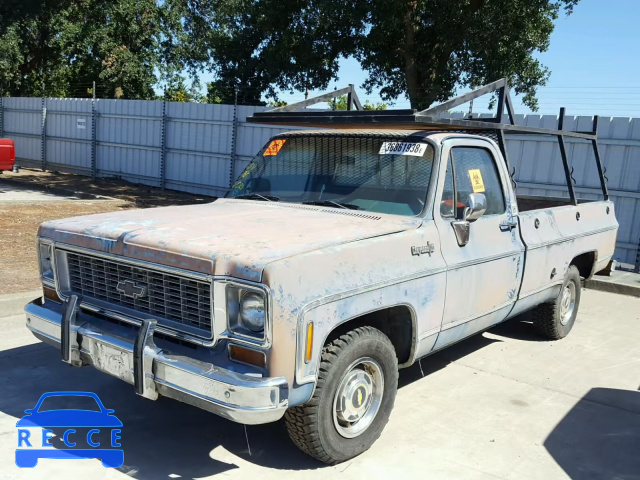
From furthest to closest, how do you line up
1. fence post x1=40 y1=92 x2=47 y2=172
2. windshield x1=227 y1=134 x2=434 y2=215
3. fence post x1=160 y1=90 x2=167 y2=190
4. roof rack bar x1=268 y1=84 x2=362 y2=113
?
1. fence post x1=40 y1=92 x2=47 y2=172
2. fence post x1=160 y1=90 x2=167 y2=190
3. roof rack bar x1=268 y1=84 x2=362 y2=113
4. windshield x1=227 y1=134 x2=434 y2=215

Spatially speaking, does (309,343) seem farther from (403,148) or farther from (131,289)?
(403,148)

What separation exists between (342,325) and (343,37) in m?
16.8

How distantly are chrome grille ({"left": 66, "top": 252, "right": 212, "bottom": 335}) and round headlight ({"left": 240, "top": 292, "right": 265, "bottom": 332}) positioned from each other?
7.6 inches

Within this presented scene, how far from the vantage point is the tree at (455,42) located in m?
16.2

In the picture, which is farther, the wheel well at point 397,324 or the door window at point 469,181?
the door window at point 469,181

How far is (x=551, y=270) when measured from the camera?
5828mm

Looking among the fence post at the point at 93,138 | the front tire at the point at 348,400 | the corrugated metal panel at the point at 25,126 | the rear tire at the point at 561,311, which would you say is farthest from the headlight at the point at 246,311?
the corrugated metal panel at the point at 25,126

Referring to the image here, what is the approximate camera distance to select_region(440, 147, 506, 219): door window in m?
4.50

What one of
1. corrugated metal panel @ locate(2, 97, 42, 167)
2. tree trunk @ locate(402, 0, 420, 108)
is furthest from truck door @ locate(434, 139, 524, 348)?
corrugated metal panel @ locate(2, 97, 42, 167)

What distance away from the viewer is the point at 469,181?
4.79 meters

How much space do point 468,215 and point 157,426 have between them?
2510 mm

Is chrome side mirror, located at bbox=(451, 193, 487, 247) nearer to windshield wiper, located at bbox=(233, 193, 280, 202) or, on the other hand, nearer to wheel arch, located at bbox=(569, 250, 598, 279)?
windshield wiper, located at bbox=(233, 193, 280, 202)

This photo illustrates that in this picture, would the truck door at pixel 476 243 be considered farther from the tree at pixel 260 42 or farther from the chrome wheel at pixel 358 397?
the tree at pixel 260 42

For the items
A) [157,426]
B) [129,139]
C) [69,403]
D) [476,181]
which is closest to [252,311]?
[157,426]
